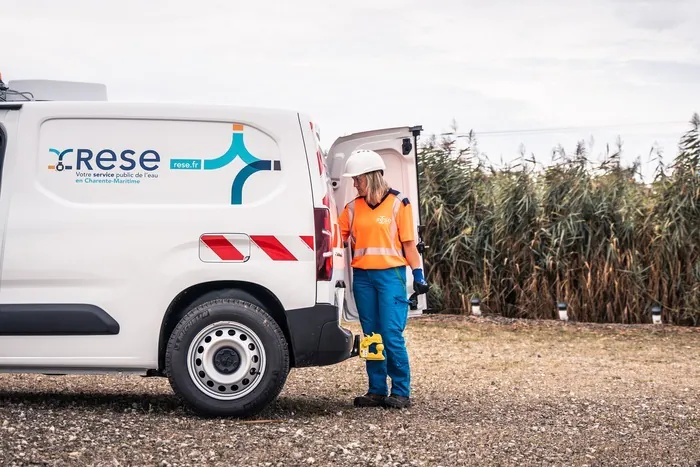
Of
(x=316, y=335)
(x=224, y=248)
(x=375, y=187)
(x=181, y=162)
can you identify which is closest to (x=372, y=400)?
(x=316, y=335)

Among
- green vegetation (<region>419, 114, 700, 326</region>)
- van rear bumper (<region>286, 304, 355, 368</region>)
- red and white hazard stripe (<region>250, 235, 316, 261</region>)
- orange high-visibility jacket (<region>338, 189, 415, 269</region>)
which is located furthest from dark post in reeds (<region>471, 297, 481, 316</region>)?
red and white hazard stripe (<region>250, 235, 316, 261</region>)

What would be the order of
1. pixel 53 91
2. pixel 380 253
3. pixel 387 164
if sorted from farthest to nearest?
pixel 387 164 < pixel 380 253 < pixel 53 91

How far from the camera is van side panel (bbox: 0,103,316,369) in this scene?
22.6ft

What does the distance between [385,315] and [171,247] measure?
1.78 m

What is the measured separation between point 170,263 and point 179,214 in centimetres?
33

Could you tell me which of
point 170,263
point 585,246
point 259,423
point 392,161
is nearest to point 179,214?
point 170,263

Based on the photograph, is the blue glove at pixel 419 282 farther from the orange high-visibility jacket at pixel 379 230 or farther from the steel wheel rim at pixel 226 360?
the steel wheel rim at pixel 226 360

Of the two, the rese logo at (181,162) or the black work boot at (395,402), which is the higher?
the rese logo at (181,162)

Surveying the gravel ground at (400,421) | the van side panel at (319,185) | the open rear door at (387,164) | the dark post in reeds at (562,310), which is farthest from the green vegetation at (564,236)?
the van side panel at (319,185)

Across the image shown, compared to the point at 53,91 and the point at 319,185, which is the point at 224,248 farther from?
the point at 53,91

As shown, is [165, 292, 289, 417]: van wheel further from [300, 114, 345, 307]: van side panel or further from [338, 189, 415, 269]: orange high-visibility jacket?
[338, 189, 415, 269]: orange high-visibility jacket

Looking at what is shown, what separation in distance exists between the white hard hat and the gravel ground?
5.92 ft

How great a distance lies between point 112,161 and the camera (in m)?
6.98

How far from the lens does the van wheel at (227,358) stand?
6.86 metres
